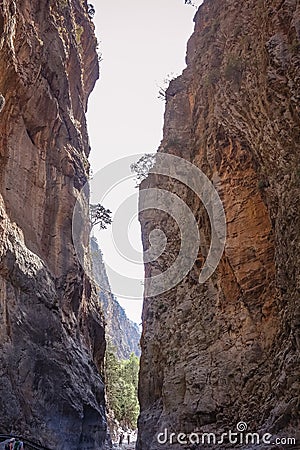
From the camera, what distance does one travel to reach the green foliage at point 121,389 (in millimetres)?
36375

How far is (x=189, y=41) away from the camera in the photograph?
24.6m

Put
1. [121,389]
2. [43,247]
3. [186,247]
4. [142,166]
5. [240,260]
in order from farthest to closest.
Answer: [121,389]
[142,166]
[43,247]
[186,247]
[240,260]

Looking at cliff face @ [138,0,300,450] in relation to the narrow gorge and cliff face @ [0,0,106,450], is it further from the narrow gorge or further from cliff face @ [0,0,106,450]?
cliff face @ [0,0,106,450]

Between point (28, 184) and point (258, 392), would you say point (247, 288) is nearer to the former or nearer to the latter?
point (258, 392)

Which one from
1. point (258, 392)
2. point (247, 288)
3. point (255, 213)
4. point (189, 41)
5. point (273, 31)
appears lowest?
point (258, 392)

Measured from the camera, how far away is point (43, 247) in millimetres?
18156

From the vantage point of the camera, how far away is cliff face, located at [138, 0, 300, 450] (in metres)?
10.5

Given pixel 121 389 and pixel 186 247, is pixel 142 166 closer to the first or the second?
pixel 186 247

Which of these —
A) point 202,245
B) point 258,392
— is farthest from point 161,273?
point 258,392

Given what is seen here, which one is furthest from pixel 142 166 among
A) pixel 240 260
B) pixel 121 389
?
pixel 121 389

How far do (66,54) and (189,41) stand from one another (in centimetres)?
732

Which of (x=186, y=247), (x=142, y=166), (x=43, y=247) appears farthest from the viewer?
(x=142, y=166)

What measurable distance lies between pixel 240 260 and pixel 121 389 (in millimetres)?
30918

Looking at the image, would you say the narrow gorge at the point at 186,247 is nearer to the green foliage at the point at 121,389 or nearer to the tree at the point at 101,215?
the tree at the point at 101,215
